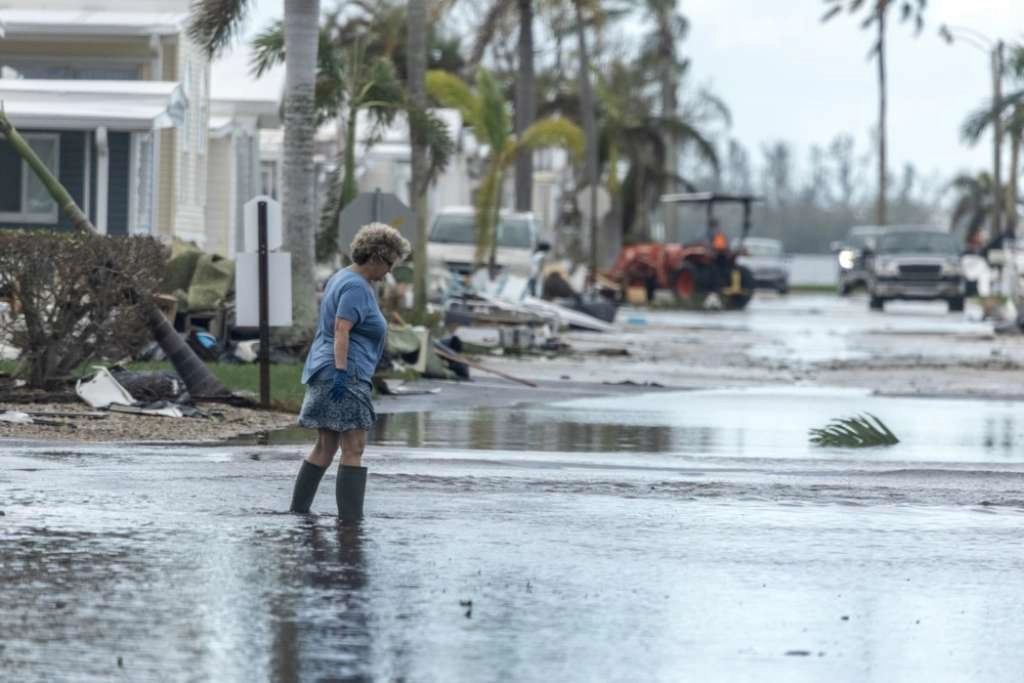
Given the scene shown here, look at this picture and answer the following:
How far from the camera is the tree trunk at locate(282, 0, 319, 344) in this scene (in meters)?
26.3

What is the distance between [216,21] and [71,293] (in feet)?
29.0

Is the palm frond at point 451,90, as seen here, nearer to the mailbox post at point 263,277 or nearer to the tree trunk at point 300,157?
the tree trunk at point 300,157

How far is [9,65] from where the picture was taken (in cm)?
3738

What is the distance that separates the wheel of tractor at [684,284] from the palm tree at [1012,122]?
25.5ft

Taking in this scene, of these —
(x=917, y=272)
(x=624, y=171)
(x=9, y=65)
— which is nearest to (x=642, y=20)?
(x=624, y=171)

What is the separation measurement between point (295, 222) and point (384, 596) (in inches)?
677

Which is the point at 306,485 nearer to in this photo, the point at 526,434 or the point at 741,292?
the point at 526,434

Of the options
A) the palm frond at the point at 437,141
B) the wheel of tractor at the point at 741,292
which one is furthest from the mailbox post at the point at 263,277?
the wheel of tractor at the point at 741,292

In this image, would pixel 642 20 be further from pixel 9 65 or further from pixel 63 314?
pixel 63 314

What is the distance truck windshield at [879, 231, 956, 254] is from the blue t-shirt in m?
50.0

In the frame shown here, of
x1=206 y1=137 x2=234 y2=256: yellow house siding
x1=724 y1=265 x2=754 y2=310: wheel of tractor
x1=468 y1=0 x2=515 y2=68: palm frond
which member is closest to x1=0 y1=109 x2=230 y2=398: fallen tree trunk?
x1=206 y1=137 x2=234 y2=256: yellow house siding

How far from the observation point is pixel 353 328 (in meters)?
12.1

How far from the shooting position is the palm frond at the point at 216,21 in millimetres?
26719

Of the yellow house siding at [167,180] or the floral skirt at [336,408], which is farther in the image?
the yellow house siding at [167,180]
